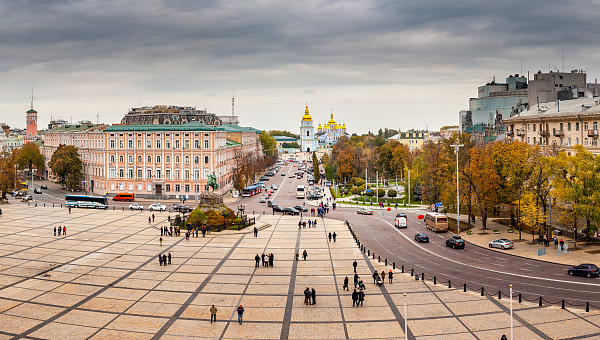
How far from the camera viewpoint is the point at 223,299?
3256 cm

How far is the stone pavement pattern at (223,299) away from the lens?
27.0 m

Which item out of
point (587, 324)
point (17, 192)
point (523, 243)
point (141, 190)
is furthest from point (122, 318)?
point (17, 192)

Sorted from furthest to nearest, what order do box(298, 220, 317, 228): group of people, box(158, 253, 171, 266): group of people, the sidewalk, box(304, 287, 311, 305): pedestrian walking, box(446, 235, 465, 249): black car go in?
box(298, 220, 317, 228): group of people → box(446, 235, 465, 249): black car → the sidewalk → box(158, 253, 171, 266): group of people → box(304, 287, 311, 305): pedestrian walking

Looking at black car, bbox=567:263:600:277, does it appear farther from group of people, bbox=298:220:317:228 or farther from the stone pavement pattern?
group of people, bbox=298:220:317:228

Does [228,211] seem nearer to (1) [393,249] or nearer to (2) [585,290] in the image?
(1) [393,249]

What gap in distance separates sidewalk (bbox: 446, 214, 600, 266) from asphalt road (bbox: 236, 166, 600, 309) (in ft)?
4.25

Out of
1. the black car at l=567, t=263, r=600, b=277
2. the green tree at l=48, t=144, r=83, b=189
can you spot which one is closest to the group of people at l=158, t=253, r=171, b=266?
the black car at l=567, t=263, r=600, b=277

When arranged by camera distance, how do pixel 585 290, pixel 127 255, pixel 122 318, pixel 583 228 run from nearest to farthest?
1. pixel 122 318
2. pixel 585 290
3. pixel 127 255
4. pixel 583 228

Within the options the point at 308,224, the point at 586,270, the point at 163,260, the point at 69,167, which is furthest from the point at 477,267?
the point at 69,167

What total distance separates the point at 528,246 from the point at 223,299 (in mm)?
34413

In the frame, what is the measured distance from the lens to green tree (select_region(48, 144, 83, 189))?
103 metres

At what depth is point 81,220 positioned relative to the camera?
67125 millimetres

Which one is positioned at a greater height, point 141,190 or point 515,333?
point 141,190

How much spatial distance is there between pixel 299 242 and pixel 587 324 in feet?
99.5
